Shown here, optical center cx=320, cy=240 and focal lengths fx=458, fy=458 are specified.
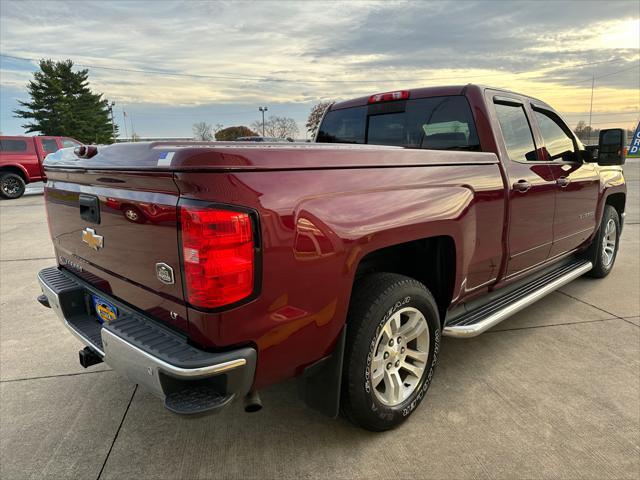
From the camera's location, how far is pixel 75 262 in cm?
269

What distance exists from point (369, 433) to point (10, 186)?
16.5 meters

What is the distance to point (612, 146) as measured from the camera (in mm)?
4113

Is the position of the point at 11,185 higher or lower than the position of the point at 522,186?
lower

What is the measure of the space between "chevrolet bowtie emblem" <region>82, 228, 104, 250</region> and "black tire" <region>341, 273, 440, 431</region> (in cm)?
130

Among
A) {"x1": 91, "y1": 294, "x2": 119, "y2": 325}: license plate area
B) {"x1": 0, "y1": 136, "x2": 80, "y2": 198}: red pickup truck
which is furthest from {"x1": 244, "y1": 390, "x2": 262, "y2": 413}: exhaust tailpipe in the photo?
{"x1": 0, "y1": 136, "x2": 80, "y2": 198}: red pickup truck

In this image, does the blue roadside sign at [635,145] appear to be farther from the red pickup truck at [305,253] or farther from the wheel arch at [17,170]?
the wheel arch at [17,170]

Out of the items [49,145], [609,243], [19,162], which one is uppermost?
[49,145]

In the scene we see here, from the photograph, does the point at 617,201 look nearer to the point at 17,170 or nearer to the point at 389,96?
the point at 389,96

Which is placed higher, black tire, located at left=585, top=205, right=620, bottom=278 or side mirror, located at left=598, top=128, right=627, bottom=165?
side mirror, located at left=598, top=128, right=627, bottom=165

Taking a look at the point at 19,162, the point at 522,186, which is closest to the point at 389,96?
the point at 522,186

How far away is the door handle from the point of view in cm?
316

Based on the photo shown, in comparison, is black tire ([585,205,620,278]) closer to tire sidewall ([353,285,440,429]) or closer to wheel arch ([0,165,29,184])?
tire sidewall ([353,285,440,429])

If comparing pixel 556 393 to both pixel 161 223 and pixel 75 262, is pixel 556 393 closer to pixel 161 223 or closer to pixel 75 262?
pixel 161 223

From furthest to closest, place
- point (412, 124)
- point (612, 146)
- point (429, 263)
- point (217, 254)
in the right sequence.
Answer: point (612, 146) < point (412, 124) < point (429, 263) < point (217, 254)
